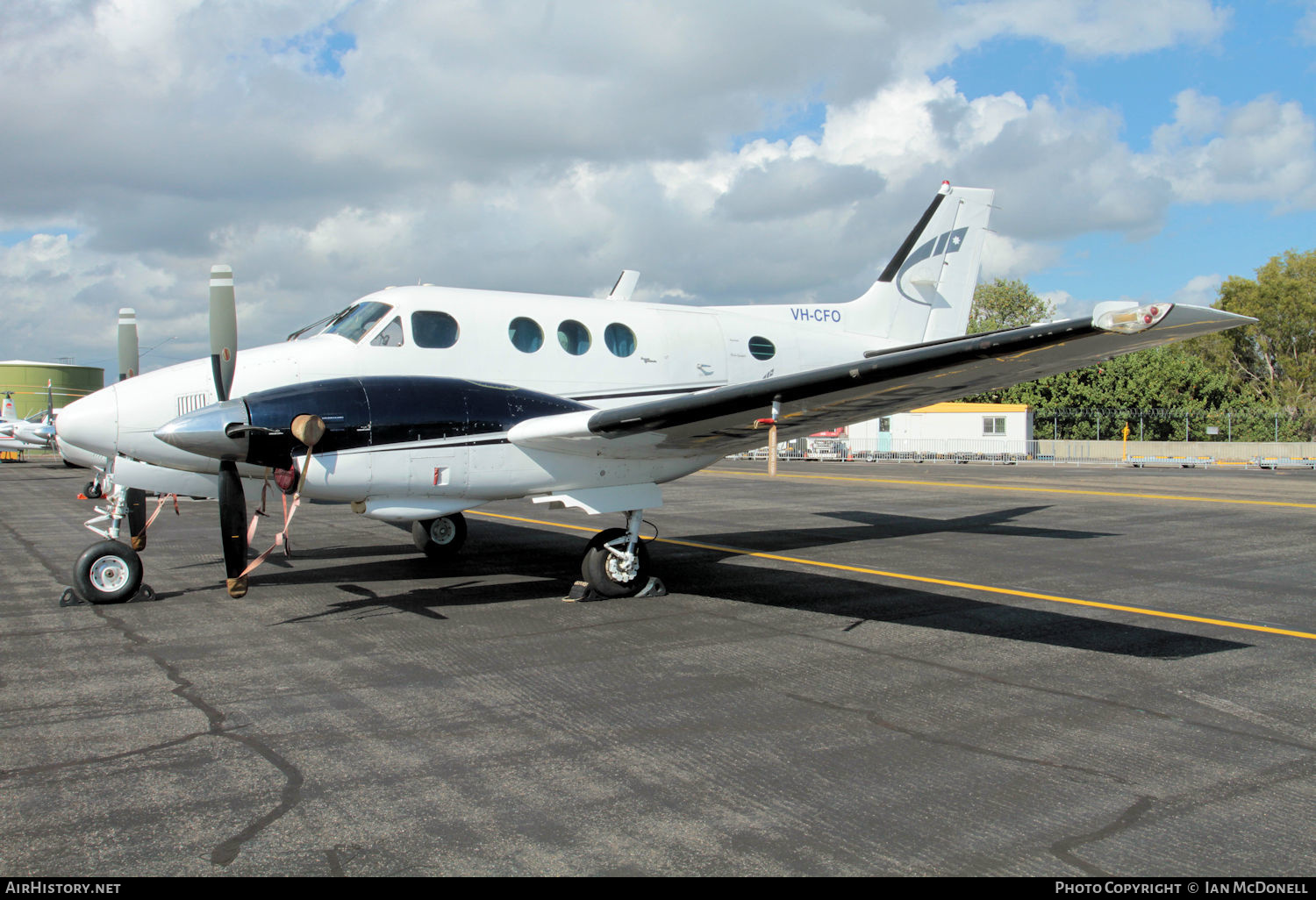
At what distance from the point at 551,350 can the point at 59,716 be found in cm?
624

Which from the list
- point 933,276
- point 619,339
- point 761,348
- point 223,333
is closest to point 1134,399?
point 933,276

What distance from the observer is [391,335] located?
9461 millimetres

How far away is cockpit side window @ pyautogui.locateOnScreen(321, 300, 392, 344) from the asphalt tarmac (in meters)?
2.88

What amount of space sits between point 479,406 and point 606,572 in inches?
87.7

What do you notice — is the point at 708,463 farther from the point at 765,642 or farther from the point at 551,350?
the point at 765,642

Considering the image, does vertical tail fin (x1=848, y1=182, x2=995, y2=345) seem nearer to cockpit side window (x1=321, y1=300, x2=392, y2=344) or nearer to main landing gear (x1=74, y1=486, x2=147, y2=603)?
cockpit side window (x1=321, y1=300, x2=392, y2=344)

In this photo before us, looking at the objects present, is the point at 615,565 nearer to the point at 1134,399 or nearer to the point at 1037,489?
the point at 1037,489

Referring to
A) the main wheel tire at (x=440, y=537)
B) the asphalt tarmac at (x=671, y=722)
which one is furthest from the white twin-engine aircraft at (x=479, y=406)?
the main wheel tire at (x=440, y=537)

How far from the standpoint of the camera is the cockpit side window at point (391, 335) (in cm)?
939

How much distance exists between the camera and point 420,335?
31.5 feet

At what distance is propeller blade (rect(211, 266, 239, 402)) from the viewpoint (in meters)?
8.22

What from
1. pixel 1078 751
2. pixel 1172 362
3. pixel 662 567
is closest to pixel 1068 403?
pixel 1172 362

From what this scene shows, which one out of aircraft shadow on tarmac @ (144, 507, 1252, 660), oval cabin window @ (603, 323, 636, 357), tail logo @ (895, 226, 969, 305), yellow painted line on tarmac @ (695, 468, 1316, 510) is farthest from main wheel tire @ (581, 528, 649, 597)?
yellow painted line on tarmac @ (695, 468, 1316, 510)
